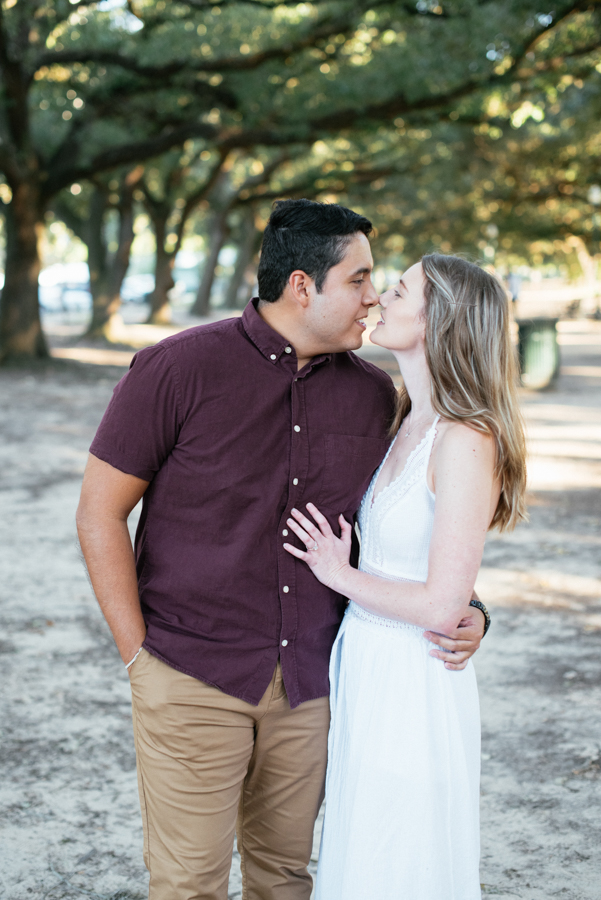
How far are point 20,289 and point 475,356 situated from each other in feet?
54.7

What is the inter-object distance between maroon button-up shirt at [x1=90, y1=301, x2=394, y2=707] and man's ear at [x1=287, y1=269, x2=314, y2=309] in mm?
114

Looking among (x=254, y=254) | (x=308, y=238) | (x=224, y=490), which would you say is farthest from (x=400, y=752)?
(x=254, y=254)

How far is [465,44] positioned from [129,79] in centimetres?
623

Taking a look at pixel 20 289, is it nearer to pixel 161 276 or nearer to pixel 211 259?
pixel 161 276

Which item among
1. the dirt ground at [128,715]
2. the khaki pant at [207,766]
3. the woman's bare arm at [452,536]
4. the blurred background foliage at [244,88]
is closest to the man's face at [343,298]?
the woman's bare arm at [452,536]

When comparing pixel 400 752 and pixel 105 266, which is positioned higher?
pixel 105 266

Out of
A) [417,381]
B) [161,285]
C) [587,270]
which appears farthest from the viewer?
[587,270]

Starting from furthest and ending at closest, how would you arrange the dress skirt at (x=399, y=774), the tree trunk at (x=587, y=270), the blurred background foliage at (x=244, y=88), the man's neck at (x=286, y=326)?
the tree trunk at (x=587, y=270) → the blurred background foliage at (x=244, y=88) → the man's neck at (x=286, y=326) → the dress skirt at (x=399, y=774)

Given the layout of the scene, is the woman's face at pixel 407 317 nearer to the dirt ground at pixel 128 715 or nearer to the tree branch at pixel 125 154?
the dirt ground at pixel 128 715

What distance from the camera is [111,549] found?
2.40 meters

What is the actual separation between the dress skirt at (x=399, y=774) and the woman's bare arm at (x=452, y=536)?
0.48 ft

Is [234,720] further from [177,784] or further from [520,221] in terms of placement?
[520,221]

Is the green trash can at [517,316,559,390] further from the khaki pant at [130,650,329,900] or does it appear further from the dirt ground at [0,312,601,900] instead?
the khaki pant at [130,650,329,900]

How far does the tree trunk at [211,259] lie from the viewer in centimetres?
3119
